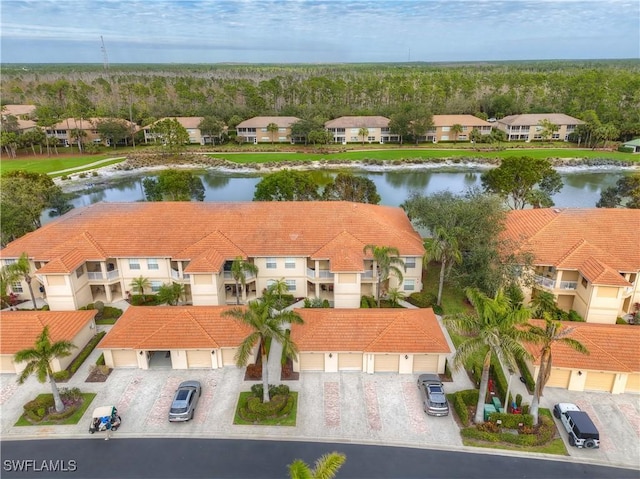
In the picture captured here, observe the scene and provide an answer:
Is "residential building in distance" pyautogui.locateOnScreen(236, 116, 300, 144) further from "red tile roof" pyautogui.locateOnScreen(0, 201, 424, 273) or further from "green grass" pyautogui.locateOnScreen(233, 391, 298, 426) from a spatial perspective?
"green grass" pyautogui.locateOnScreen(233, 391, 298, 426)

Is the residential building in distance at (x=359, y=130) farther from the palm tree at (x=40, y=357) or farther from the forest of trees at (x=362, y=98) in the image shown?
the palm tree at (x=40, y=357)

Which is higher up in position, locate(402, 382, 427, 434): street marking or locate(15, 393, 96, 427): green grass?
locate(15, 393, 96, 427): green grass

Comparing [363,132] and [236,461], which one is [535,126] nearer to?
[363,132]

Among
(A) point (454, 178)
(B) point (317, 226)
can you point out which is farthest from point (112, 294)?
(A) point (454, 178)

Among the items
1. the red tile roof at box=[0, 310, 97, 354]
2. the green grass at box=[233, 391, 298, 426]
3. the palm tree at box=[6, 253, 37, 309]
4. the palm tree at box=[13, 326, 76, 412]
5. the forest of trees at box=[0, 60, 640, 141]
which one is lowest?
the green grass at box=[233, 391, 298, 426]

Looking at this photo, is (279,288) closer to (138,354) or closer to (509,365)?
(138,354)

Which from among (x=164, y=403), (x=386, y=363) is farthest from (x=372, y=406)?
(x=164, y=403)

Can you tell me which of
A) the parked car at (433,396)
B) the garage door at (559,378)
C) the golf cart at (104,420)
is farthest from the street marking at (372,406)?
the golf cart at (104,420)

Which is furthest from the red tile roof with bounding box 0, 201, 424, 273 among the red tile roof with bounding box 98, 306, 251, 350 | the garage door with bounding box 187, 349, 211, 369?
the garage door with bounding box 187, 349, 211, 369
